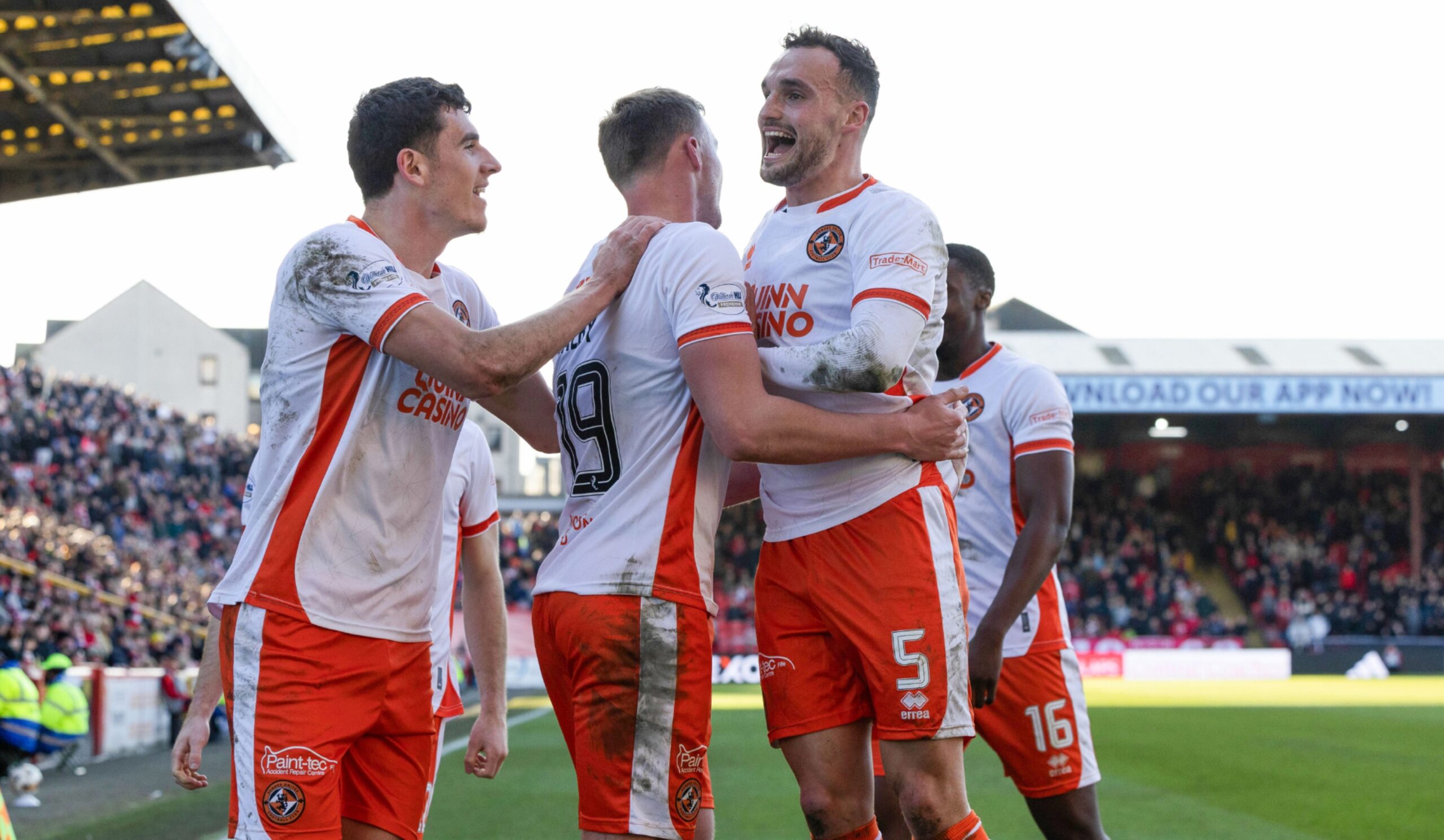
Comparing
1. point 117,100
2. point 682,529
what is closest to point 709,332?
point 682,529

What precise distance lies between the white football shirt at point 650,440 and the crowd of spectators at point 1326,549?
35170mm

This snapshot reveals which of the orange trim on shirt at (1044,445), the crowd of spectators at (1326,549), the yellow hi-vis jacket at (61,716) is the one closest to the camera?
the orange trim on shirt at (1044,445)

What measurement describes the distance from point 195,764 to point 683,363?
63.8 inches

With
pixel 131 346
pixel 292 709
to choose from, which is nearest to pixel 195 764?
pixel 292 709

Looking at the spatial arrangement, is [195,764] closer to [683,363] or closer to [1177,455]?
[683,363]

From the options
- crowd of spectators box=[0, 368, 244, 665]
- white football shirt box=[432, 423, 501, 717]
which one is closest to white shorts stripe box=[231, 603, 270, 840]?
white football shirt box=[432, 423, 501, 717]

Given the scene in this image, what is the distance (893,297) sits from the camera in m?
3.49

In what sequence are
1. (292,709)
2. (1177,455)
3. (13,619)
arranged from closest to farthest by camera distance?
(292,709), (13,619), (1177,455)

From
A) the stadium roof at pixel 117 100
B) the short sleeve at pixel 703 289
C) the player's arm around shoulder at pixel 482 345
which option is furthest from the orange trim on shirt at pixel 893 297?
the stadium roof at pixel 117 100

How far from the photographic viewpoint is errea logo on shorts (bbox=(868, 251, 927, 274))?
139 inches

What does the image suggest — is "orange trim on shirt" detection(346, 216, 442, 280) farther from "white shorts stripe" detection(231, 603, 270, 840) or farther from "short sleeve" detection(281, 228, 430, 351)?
"white shorts stripe" detection(231, 603, 270, 840)

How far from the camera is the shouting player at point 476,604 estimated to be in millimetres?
4438

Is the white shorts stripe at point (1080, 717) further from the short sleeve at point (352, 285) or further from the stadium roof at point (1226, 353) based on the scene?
the stadium roof at point (1226, 353)

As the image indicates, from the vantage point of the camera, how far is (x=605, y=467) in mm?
3383
